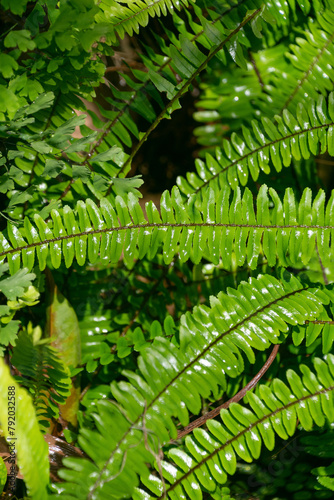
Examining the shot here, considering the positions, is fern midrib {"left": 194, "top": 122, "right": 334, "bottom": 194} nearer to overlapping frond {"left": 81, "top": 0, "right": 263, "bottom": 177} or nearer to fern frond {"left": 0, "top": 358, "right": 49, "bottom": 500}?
overlapping frond {"left": 81, "top": 0, "right": 263, "bottom": 177}

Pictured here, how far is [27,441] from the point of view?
0.97 m

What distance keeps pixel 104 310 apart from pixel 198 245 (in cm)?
60

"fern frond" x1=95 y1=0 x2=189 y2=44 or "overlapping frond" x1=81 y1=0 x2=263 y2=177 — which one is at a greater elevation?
"fern frond" x1=95 y1=0 x2=189 y2=44

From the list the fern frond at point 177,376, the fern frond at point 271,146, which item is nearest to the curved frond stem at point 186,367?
the fern frond at point 177,376

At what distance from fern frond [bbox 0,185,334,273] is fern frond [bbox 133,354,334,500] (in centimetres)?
42

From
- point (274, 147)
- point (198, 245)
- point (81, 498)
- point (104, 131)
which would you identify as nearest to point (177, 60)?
point (104, 131)

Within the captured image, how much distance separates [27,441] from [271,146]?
4.34 feet

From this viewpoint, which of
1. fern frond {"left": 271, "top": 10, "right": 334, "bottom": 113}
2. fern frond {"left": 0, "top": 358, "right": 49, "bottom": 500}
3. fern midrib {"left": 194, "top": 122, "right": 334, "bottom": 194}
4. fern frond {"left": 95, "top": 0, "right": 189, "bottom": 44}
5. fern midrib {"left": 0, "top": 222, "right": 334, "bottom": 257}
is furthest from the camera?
fern frond {"left": 271, "top": 10, "right": 334, "bottom": 113}

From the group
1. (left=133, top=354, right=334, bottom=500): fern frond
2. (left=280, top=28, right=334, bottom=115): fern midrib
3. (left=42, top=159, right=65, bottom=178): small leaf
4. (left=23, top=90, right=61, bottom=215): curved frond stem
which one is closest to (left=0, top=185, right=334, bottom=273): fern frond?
(left=42, top=159, right=65, bottom=178): small leaf

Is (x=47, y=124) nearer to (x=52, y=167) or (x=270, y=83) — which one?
(x=52, y=167)

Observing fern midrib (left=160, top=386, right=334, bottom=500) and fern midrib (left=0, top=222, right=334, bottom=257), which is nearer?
fern midrib (left=160, top=386, right=334, bottom=500)

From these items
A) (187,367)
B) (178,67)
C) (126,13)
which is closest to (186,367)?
(187,367)

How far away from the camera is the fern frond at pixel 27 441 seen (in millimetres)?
944

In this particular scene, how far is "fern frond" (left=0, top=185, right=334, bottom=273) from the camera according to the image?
1.36 metres
